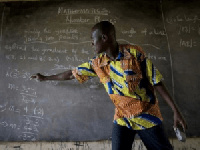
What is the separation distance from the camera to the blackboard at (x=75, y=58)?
225 centimetres

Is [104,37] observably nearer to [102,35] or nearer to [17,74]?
[102,35]

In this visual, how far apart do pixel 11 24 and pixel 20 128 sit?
1.28 metres

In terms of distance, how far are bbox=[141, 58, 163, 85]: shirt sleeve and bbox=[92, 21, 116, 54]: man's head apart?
304 millimetres

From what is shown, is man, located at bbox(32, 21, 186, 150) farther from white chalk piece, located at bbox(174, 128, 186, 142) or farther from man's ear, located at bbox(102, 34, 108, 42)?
white chalk piece, located at bbox(174, 128, 186, 142)

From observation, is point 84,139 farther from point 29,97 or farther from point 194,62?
point 194,62

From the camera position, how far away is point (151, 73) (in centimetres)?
140

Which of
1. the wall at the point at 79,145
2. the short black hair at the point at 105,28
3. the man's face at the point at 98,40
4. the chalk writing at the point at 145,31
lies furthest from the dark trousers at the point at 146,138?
the chalk writing at the point at 145,31

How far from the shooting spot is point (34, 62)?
7.68 feet

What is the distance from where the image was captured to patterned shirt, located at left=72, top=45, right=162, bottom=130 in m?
1.42

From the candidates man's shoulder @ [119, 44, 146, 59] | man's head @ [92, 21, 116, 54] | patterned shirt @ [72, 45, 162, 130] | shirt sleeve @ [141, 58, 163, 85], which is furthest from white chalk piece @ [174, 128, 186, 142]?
man's head @ [92, 21, 116, 54]

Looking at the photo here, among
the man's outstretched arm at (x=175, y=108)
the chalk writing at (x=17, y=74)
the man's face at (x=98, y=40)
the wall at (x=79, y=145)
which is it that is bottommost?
the wall at (x=79, y=145)

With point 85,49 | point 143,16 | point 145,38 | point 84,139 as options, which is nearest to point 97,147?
point 84,139

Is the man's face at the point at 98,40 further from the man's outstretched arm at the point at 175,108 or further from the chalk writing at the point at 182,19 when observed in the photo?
the chalk writing at the point at 182,19

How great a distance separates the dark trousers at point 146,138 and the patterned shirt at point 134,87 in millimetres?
39
